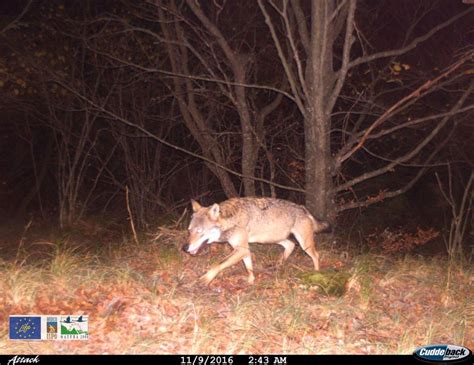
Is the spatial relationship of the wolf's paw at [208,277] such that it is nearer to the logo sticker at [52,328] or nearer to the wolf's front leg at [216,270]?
the wolf's front leg at [216,270]

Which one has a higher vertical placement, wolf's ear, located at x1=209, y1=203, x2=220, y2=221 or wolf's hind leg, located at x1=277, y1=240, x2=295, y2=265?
wolf's ear, located at x1=209, y1=203, x2=220, y2=221

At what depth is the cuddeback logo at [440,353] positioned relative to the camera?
18.1ft

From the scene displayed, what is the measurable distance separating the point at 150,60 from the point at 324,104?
271 inches

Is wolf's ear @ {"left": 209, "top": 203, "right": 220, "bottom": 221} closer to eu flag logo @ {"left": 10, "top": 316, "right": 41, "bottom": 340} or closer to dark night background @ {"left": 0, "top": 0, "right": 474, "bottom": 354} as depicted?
dark night background @ {"left": 0, "top": 0, "right": 474, "bottom": 354}

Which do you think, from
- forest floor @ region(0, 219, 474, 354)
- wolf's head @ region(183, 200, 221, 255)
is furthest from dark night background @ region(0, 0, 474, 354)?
wolf's head @ region(183, 200, 221, 255)

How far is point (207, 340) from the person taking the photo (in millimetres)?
5523

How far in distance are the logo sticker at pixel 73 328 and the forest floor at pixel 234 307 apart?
78 mm

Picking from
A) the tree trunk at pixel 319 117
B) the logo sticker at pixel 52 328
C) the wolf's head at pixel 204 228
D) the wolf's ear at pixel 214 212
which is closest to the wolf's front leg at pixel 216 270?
the wolf's head at pixel 204 228

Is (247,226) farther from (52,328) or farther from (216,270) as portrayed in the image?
(52,328)

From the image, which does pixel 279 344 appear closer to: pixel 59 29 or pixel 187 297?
pixel 187 297

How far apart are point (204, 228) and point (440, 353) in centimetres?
360

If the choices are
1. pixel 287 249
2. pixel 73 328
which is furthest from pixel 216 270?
pixel 73 328

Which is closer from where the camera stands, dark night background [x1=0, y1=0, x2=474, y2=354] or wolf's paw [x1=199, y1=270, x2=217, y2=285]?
dark night background [x1=0, y1=0, x2=474, y2=354]

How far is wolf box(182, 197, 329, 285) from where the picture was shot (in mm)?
7427
